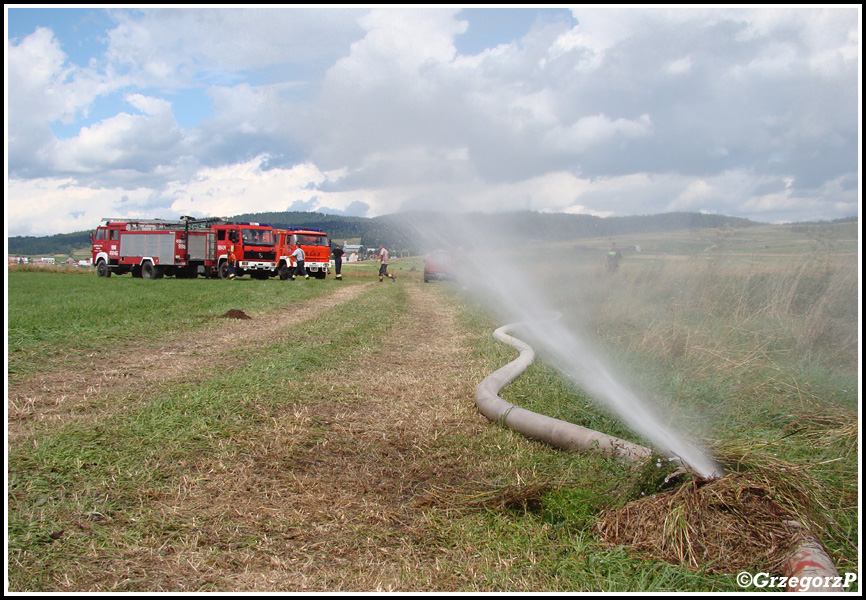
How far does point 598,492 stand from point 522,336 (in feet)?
21.0

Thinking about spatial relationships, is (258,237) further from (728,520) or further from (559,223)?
(728,520)

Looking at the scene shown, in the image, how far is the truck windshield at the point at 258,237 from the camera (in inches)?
1364

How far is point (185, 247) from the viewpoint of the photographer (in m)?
35.5

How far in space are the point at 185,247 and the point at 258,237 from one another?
4765 mm

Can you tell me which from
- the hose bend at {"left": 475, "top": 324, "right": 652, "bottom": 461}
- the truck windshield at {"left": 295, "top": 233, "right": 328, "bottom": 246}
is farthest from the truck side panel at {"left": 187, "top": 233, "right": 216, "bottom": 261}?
the hose bend at {"left": 475, "top": 324, "right": 652, "bottom": 461}

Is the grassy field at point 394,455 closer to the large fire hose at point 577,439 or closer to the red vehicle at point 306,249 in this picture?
the large fire hose at point 577,439

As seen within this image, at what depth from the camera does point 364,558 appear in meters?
2.79

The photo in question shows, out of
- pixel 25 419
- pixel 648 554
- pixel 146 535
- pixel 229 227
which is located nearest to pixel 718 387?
pixel 648 554

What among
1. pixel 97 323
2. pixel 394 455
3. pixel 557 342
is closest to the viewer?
pixel 394 455

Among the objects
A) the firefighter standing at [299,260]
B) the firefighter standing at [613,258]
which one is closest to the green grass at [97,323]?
the firefighter standing at [613,258]

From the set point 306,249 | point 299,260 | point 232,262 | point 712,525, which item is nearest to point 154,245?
point 232,262

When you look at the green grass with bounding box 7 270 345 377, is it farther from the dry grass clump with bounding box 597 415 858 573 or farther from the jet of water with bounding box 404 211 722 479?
the dry grass clump with bounding box 597 415 858 573

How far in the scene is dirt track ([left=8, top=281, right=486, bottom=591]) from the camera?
2.64 metres

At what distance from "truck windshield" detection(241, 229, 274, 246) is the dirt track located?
95.4 feet
